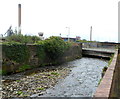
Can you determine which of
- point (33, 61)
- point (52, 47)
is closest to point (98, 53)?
point (52, 47)

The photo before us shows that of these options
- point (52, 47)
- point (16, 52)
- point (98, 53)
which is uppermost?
point (52, 47)

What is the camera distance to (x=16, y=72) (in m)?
12.0

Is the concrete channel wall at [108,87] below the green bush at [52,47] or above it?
below

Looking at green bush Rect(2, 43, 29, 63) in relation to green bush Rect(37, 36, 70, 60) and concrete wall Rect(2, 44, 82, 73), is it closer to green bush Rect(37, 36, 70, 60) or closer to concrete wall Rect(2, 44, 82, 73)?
concrete wall Rect(2, 44, 82, 73)

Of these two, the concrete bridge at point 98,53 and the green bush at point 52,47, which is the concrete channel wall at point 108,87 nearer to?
the green bush at point 52,47

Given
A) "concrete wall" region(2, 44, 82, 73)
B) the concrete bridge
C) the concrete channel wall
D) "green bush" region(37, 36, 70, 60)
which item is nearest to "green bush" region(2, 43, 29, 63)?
"concrete wall" region(2, 44, 82, 73)

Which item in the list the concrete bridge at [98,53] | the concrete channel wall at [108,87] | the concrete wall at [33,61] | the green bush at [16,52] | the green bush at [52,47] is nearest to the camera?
the concrete channel wall at [108,87]

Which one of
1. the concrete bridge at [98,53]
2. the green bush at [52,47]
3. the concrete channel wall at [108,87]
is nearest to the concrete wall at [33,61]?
the green bush at [52,47]

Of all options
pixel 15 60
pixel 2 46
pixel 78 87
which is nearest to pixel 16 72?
pixel 15 60

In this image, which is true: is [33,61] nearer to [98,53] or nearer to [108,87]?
[108,87]

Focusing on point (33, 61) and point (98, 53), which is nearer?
point (33, 61)

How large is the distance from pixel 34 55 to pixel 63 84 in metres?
6.46

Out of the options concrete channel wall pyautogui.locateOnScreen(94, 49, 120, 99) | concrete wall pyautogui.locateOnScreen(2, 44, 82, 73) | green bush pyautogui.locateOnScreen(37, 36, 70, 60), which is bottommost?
concrete wall pyautogui.locateOnScreen(2, 44, 82, 73)

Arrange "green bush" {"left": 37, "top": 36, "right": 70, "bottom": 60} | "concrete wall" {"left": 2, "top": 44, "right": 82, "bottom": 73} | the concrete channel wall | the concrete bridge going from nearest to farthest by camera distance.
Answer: the concrete channel wall
"concrete wall" {"left": 2, "top": 44, "right": 82, "bottom": 73}
"green bush" {"left": 37, "top": 36, "right": 70, "bottom": 60}
the concrete bridge
